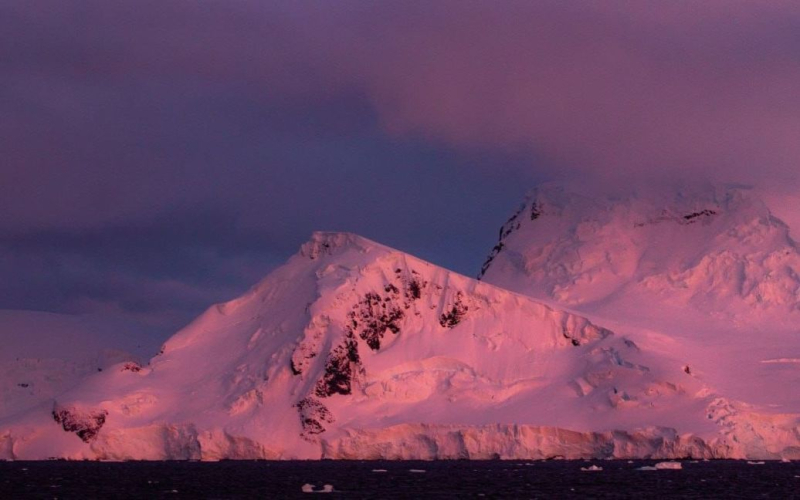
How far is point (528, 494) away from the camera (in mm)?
82562

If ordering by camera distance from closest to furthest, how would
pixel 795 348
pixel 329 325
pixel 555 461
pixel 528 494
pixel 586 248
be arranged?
pixel 528 494, pixel 555 461, pixel 329 325, pixel 795 348, pixel 586 248

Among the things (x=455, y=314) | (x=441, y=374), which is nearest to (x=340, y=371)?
(x=441, y=374)

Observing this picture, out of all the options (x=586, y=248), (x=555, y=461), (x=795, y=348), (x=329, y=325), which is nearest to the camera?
(x=555, y=461)

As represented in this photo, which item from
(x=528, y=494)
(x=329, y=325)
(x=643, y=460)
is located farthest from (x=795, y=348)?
(x=528, y=494)

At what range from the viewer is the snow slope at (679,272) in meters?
154

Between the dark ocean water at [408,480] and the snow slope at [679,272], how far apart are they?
23.9 metres

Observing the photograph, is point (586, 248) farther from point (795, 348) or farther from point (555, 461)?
point (555, 461)

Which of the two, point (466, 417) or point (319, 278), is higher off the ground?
point (319, 278)

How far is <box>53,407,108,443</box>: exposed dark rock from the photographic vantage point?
138m

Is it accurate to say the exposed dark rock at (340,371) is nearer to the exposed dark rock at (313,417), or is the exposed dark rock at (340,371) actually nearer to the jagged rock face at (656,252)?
the exposed dark rock at (313,417)

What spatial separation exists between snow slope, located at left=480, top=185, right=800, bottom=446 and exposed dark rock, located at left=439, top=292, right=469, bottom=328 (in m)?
16.3

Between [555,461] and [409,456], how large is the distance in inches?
565

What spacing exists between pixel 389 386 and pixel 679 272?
5309 cm

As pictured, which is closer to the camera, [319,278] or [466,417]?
[466,417]
